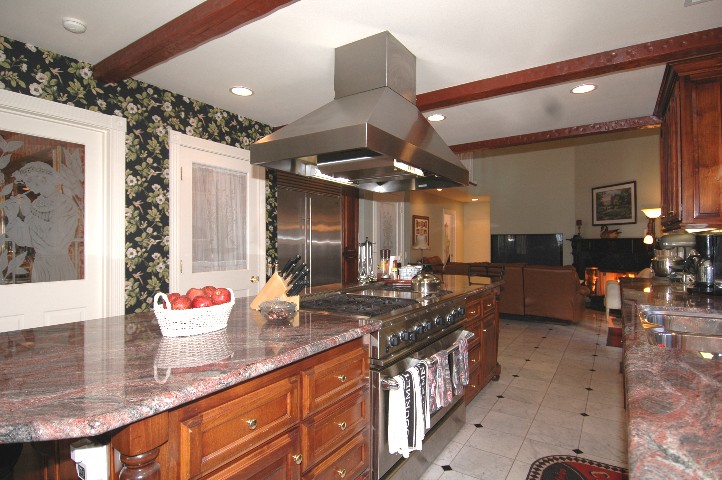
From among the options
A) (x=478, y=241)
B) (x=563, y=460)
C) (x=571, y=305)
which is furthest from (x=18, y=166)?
(x=478, y=241)

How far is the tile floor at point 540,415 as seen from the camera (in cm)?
243

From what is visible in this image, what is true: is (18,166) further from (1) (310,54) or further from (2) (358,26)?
(2) (358,26)

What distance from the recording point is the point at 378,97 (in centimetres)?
219

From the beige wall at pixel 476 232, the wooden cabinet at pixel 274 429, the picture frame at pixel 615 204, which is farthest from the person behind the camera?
the beige wall at pixel 476 232

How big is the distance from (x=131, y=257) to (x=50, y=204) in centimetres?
62

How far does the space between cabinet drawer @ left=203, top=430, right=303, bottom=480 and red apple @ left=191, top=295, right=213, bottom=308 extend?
0.58 meters

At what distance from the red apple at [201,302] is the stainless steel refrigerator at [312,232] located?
9.01 ft

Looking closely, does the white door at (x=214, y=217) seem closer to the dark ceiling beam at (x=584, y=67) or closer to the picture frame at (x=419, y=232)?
the dark ceiling beam at (x=584, y=67)

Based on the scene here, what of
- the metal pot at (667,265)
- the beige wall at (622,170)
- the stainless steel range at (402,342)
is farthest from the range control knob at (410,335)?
the beige wall at (622,170)

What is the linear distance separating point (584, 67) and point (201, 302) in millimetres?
2706

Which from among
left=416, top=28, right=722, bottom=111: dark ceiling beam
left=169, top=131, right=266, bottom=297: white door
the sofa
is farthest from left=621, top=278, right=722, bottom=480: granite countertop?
the sofa

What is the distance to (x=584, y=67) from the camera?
258 centimetres

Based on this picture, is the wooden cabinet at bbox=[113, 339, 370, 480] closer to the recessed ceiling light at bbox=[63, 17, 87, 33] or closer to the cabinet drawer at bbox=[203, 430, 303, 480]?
the cabinet drawer at bbox=[203, 430, 303, 480]

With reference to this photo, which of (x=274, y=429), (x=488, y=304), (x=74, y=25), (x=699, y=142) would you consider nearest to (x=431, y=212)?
(x=488, y=304)
